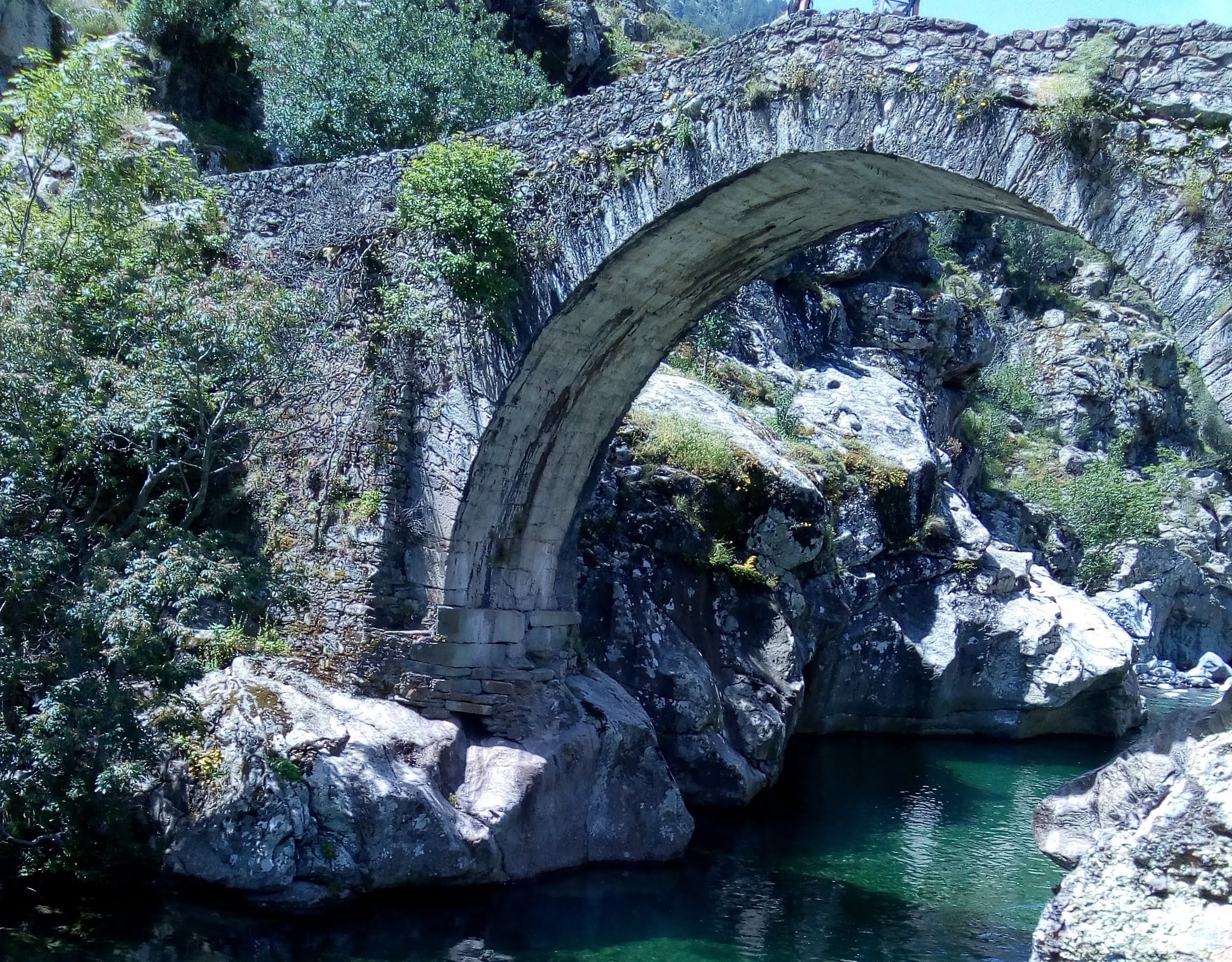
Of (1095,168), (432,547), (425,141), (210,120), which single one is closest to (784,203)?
(1095,168)

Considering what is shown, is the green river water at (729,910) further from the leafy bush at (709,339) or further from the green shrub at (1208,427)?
the green shrub at (1208,427)

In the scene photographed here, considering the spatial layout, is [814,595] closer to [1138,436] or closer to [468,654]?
[468,654]

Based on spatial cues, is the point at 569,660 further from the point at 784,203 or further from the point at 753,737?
the point at 784,203

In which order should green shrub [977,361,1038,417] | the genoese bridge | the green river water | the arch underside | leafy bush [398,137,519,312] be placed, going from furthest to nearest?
green shrub [977,361,1038,417] → leafy bush [398,137,519,312] → the arch underside → the green river water → the genoese bridge

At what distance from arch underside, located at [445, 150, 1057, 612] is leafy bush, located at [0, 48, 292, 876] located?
6.12ft

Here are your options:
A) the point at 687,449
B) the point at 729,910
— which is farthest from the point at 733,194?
the point at 729,910

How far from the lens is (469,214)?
836 centimetres

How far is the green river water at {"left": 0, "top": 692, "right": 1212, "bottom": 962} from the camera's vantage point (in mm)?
6609

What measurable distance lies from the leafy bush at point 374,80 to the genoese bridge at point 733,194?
5525 millimetres

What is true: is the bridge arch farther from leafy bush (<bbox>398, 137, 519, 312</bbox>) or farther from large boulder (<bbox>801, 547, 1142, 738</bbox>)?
large boulder (<bbox>801, 547, 1142, 738</bbox>)

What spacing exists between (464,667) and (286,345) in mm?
2873

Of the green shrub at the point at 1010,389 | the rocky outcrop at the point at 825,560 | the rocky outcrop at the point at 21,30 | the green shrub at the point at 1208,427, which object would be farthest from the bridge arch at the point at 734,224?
the green shrub at the point at 1208,427

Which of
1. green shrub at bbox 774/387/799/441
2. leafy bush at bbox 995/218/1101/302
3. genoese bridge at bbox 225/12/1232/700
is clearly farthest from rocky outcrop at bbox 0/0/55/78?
leafy bush at bbox 995/218/1101/302

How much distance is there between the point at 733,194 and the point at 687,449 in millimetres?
4257
